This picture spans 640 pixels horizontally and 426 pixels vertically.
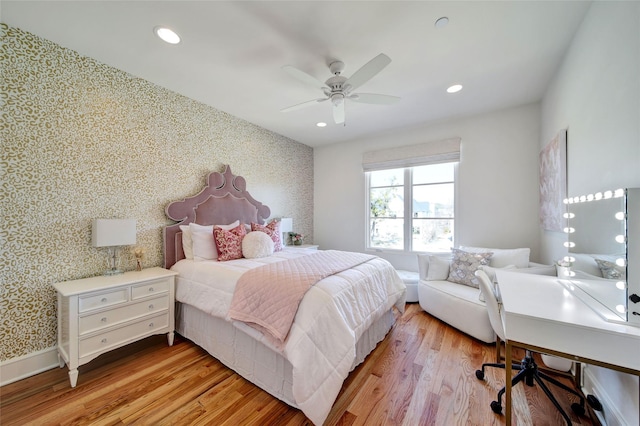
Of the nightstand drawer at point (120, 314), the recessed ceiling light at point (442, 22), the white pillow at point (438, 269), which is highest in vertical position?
the recessed ceiling light at point (442, 22)

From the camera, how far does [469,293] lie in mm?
2600

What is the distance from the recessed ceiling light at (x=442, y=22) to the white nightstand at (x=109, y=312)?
314cm

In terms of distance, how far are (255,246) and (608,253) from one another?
2776 mm

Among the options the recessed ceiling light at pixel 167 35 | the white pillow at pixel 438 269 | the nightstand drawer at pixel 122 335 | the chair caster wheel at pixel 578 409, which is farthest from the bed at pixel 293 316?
the recessed ceiling light at pixel 167 35

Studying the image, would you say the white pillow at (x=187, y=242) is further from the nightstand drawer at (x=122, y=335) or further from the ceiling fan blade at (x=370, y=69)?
the ceiling fan blade at (x=370, y=69)

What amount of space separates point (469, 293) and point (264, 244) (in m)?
2.40

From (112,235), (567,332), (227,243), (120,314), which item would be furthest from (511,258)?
(112,235)

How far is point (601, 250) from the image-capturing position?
135 centimetres

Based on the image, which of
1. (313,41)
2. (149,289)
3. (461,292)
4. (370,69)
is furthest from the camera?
(461,292)

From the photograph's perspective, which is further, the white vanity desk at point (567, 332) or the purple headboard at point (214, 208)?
the purple headboard at point (214, 208)

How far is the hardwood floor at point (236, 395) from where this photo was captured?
151 cm

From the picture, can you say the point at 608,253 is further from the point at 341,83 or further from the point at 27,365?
the point at 27,365

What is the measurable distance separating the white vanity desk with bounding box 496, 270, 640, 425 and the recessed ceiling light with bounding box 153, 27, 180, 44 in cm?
296

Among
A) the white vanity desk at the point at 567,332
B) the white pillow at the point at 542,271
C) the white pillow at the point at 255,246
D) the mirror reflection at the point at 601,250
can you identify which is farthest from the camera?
the white pillow at the point at 255,246
